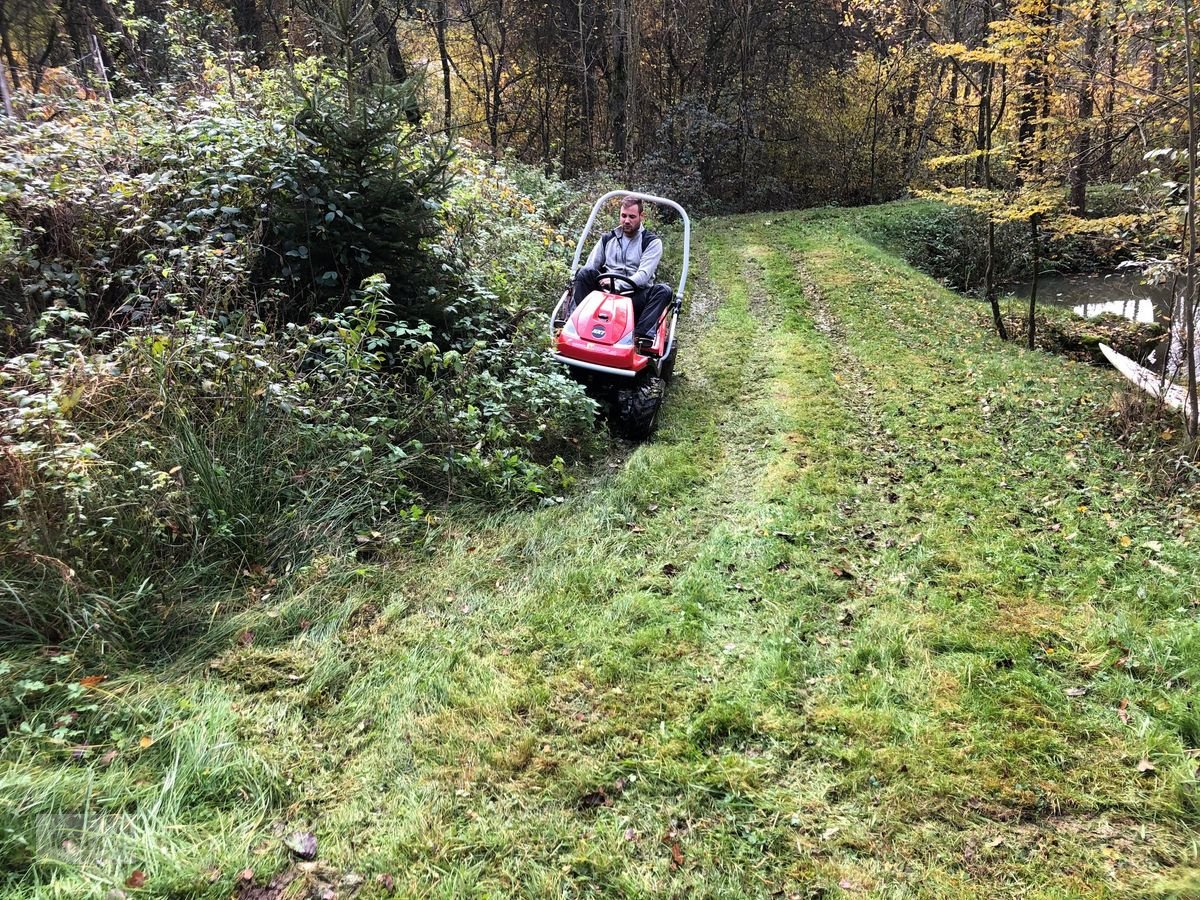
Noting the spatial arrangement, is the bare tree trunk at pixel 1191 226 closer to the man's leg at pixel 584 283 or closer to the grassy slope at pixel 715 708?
the grassy slope at pixel 715 708

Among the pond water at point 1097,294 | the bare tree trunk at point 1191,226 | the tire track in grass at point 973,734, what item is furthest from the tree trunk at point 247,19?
the pond water at point 1097,294

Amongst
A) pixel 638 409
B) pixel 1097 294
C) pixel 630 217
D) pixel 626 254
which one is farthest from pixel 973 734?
pixel 1097 294

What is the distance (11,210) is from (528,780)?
4.95 metres

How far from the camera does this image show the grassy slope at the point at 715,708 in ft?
7.82

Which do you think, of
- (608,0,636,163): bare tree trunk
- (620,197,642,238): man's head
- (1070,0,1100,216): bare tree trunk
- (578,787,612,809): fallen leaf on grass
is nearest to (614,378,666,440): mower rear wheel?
(620,197,642,238): man's head

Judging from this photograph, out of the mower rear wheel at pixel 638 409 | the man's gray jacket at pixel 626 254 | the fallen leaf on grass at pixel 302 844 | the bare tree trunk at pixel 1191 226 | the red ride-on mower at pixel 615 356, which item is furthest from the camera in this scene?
the man's gray jacket at pixel 626 254

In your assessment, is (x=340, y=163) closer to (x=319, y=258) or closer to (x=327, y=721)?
(x=319, y=258)

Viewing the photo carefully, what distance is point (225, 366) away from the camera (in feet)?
13.1

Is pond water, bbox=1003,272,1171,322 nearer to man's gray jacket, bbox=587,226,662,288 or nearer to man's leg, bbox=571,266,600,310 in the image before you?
man's gray jacket, bbox=587,226,662,288

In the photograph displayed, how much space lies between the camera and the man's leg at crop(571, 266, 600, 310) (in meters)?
6.46

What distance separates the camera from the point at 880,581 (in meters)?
4.06

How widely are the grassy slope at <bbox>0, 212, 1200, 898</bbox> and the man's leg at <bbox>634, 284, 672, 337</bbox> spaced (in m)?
1.63

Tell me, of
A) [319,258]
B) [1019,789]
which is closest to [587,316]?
[319,258]

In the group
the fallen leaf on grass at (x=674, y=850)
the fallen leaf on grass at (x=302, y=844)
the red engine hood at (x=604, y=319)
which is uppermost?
the red engine hood at (x=604, y=319)
